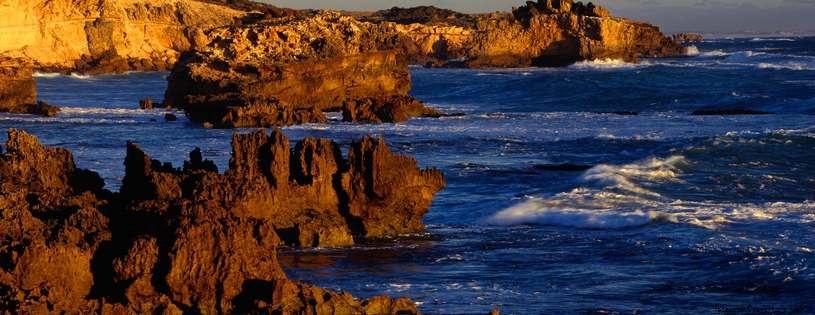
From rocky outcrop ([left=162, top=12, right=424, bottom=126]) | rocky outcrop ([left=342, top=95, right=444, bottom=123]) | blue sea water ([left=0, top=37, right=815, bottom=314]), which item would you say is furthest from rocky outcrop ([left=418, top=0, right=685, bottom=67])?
rocky outcrop ([left=342, top=95, right=444, bottom=123])

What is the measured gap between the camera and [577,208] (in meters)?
14.1

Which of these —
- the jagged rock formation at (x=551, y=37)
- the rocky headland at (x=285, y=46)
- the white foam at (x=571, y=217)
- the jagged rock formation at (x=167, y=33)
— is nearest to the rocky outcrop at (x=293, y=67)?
the rocky headland at (x=285, y=46)

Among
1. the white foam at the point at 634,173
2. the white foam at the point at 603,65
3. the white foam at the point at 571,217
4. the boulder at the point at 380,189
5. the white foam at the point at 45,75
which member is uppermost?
the boulder at the point at 380,189

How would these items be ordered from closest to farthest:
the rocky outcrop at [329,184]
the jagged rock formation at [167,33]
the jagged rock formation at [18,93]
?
the rocky outcrop at [329,184] < the jagged rock formation at [18,93] < the jagged rock formation at [167,33]

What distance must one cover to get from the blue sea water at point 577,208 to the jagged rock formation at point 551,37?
36788 millimetres

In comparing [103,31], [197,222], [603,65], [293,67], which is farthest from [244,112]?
[603,65]

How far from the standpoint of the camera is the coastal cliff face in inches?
2440

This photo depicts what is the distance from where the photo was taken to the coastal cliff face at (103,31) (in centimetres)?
6197

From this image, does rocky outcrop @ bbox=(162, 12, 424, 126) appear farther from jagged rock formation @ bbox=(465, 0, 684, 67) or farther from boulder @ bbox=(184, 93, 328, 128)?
jagged rock formation @ bbox=(465, 0, 684, 67)

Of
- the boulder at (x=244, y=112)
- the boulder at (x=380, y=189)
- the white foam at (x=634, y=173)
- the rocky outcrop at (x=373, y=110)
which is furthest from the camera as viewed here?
the rocky outcrop at (x=373, y=110)

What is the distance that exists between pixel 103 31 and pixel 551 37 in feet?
102

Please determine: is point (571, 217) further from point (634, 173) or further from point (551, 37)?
point (551, 37)

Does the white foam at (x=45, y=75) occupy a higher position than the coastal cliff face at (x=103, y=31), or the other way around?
the coastal cliff face at (x=103, y=31)

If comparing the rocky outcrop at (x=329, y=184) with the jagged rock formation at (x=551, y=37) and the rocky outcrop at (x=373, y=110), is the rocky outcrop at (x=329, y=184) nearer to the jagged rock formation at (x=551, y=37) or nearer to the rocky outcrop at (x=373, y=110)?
the rocky outcrop at (x=373, y=110)
